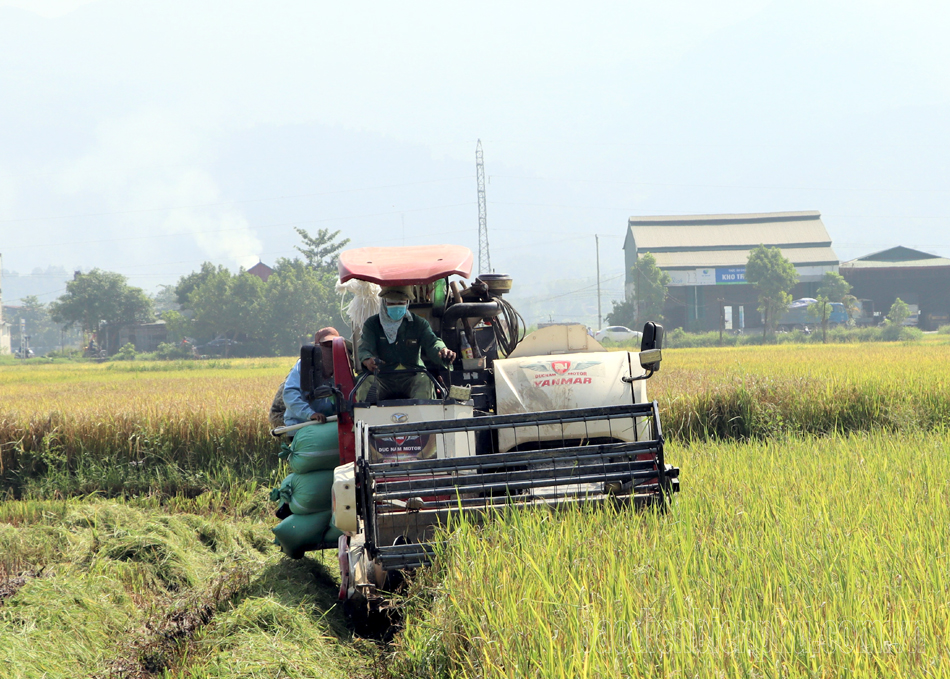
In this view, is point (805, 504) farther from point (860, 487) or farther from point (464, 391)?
point (464, 391)

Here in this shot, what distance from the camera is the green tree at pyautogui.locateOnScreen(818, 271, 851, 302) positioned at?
170 feet

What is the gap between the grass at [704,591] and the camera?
2457mm

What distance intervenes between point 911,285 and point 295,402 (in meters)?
58.3

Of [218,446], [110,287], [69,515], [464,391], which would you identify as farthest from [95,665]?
[110,287]

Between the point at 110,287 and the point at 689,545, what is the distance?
206ft

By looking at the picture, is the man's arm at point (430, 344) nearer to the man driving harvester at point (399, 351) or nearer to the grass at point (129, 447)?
the man driving harvester at point (399, 351)

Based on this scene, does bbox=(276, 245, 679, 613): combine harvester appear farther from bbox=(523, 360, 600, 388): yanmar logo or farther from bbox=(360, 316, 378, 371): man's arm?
bbox=(360, 316, 378, 371): man's arm

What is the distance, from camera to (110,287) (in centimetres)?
5938

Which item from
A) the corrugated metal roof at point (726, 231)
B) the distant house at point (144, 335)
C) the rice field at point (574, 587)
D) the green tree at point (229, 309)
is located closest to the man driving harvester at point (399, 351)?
the rice field at point (574, 587)

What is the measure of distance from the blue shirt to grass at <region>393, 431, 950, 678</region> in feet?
8.22

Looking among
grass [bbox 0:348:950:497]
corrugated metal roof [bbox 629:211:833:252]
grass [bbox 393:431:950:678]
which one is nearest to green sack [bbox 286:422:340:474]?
grass [bbox 393:431:950:678]

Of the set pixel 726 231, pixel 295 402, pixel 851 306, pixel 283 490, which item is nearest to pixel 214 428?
pixel 295 402

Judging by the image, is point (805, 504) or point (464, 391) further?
point (464, 391)

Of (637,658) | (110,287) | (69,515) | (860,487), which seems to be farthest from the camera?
(110,287)
